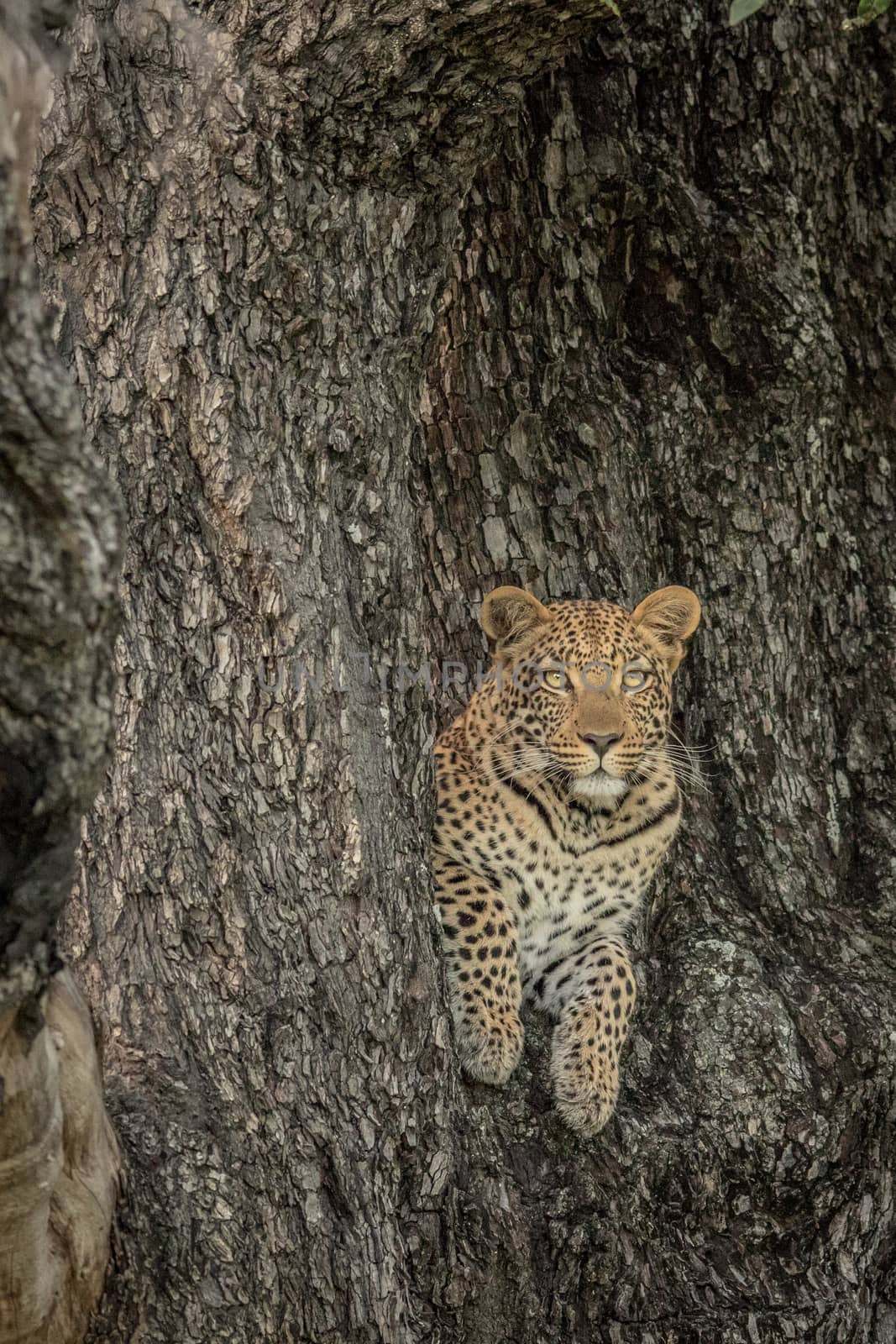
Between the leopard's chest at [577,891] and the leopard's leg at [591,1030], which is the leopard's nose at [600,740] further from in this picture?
the leopard's leg at [591,1030]

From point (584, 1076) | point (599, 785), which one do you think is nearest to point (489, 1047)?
point (584, 1076)

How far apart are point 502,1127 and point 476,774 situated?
1.50 metres

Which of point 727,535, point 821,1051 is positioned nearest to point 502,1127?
point 821,1051

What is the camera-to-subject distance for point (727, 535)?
6.23 m

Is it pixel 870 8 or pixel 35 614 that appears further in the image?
pixel 870 8

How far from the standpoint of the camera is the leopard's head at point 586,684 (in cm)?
596

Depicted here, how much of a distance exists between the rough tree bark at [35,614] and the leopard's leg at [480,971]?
227 cm

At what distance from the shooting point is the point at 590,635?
241 inches

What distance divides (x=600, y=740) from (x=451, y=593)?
90 cm

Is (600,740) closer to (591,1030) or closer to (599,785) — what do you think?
(599,785)

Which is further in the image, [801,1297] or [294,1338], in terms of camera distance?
[801,1297]

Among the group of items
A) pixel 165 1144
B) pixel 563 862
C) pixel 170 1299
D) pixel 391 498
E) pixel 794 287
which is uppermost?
pixel 794 287

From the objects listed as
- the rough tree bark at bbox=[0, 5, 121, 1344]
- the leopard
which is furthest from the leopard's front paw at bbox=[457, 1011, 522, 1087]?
the rough tree bark at bbox=[0, 5, 121, 1344]

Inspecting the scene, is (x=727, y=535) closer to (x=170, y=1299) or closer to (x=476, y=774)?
(x=476, y=774)
